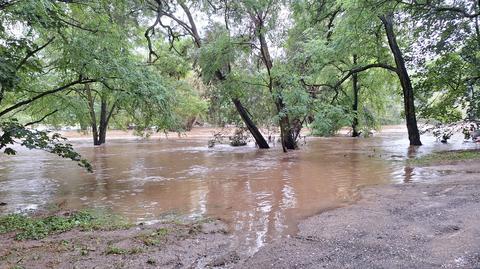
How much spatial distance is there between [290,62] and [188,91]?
1602 cm

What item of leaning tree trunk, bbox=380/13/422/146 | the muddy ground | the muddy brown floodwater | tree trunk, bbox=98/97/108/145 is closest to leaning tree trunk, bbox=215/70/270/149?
the muddy brown floodwater

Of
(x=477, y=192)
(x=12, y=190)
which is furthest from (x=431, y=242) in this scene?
(x=12, y=190)

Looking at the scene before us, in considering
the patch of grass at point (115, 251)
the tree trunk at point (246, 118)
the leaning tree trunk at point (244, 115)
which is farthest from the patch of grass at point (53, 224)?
the tree trunk at point (246, 118)

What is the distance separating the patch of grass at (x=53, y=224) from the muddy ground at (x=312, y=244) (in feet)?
0.80

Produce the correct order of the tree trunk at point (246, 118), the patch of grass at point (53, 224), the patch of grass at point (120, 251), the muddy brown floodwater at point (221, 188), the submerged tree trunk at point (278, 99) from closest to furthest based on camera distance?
the patch of grass at point (120, 251), the patch of grass at point (53, 224), the muddy brown floodwater at point (221, 188), the submerged tree trunk at point (278, 99), the tree trunk at point (246, 118)

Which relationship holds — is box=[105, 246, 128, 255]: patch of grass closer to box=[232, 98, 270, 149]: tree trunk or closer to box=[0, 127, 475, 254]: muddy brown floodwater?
box=[0, 127, 475, 254]: muddy brown floodwater

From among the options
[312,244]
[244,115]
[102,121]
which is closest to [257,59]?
[244,115]

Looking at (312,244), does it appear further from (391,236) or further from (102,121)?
(102,121)

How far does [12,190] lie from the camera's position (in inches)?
395

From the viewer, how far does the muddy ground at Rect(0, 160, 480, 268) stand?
412 cm

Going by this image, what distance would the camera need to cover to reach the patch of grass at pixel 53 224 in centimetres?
554

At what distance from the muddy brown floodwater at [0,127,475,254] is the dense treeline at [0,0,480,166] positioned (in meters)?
1.65

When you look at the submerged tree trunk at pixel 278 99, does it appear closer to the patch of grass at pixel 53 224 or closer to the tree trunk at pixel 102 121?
the patch of grass at pixel 53 224

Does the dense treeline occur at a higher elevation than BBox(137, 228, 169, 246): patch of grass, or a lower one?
higher
